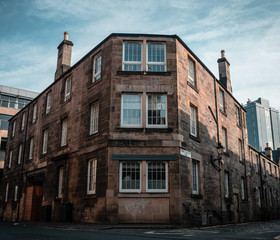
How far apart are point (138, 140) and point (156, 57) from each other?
189 inches

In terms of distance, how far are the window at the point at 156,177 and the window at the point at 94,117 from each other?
12.9 ft

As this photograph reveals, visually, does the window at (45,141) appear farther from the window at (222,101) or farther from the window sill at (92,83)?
the window at (222,101)

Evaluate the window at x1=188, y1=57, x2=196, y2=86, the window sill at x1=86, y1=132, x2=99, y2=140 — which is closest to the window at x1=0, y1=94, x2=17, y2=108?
the window sill at x1=86, y1=132, x2=99, y2=140

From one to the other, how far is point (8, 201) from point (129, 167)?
58.1ft

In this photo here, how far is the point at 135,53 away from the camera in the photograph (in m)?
16.8

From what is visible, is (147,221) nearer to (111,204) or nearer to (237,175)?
(111,204)

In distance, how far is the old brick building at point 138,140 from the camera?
47.9 ft

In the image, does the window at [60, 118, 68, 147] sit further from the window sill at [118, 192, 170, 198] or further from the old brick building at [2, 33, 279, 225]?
the window sill at [118, 192, 170, 198]

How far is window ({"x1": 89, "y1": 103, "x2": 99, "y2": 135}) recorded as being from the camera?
1703 centimetres

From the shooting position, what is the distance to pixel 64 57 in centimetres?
2352

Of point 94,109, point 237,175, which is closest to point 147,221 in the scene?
point 94,109

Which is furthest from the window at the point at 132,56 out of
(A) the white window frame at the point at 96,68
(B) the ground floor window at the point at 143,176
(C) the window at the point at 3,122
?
(C) the window at the point at 3,122

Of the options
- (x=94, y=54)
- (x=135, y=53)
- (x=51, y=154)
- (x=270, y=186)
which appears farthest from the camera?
(x=270, y=186)

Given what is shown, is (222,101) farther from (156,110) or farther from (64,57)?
(64,57)
